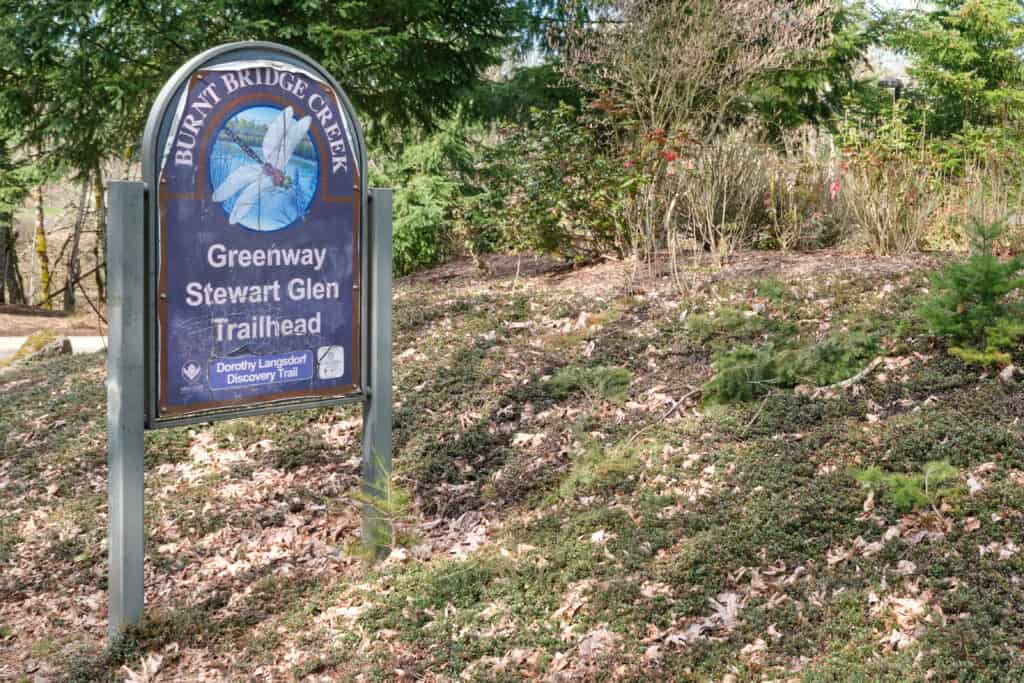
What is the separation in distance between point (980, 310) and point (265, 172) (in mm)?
3704

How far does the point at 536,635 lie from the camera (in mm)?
3877

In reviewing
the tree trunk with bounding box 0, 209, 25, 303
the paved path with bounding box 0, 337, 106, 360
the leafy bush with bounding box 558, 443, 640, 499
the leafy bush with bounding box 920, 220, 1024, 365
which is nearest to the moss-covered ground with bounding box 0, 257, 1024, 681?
the leafy bush with bounding box 558, 443, 640, 499

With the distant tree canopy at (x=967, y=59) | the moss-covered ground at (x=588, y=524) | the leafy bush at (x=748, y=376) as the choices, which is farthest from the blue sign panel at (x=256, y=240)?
the distant tree canopy at (x=967, y=59)

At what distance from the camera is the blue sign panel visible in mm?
4125

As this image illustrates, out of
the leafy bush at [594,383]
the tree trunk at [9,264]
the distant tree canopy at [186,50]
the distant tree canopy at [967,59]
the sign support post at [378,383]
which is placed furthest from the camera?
the tree trunk at [9,264]

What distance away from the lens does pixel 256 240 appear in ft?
14.3

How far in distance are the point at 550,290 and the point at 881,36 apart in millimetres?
11415

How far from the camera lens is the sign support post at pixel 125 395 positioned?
402 centimetres

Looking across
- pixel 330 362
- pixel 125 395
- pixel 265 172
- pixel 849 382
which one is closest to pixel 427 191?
pixel 849 382

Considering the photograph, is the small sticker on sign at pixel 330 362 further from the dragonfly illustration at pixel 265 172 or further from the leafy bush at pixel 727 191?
the leafy bush at pixel 727 191

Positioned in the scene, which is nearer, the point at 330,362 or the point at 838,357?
the point at 330,362

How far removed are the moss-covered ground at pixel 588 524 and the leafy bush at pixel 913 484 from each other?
34 mm

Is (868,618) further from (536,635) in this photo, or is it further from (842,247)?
(842,247)

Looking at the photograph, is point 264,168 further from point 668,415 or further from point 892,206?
point 892,206
